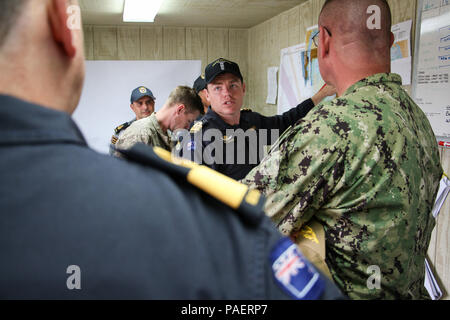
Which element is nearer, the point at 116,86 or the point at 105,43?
the point at 105,43

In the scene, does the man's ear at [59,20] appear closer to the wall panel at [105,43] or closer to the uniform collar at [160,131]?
the uniform collar at [160,131]

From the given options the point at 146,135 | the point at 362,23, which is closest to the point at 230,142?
the point at 146,135

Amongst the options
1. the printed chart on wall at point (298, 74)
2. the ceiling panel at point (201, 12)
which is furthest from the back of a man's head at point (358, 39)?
the ceiling panel at point (201, 12)

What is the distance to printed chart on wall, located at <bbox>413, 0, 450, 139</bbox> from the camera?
140cm

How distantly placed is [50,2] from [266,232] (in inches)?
13.1

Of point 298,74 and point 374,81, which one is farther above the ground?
point 298,74

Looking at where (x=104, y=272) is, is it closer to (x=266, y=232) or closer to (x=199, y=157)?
(x=266, y=232)

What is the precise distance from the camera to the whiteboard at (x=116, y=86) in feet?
10.9

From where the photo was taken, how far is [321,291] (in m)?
0.40

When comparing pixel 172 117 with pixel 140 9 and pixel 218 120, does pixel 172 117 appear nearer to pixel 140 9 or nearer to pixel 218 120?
pixel 218 120

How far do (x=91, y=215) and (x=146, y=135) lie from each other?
1806mm

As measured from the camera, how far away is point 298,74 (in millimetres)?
2570

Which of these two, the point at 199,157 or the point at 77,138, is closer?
the point at 77,138
